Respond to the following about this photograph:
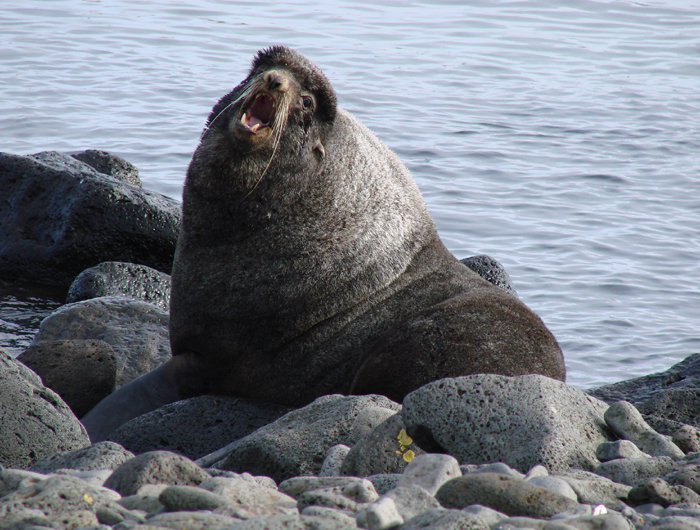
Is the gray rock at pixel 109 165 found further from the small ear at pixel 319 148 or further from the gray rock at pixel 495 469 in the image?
the gray rock at pixel 495 469

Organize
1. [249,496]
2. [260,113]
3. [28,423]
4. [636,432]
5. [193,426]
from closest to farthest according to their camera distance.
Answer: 1. [249,496]
2. [636,432]
3. [28,423]
4. [193,426]
5. [260,113]

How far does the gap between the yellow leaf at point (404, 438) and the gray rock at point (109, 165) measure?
8579mm

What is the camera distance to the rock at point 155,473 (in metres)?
3.47

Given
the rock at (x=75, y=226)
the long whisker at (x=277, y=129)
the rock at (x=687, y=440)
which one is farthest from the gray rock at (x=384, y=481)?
the rock at (x=75, y=226)

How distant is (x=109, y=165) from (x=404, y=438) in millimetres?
8957

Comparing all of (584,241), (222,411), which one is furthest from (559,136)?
(222,411)

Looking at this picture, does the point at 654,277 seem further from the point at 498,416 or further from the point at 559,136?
the point at 498,416

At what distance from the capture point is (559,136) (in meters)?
19.2

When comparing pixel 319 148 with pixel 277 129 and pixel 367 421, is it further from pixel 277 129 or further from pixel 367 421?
pixel 367 421

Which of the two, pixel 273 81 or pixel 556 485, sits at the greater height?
pixel 273 81

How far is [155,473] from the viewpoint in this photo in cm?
353

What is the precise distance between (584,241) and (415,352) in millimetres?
8468

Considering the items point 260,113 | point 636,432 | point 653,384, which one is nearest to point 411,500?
point 636,432

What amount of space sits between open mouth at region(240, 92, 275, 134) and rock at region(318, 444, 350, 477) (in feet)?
7.78
